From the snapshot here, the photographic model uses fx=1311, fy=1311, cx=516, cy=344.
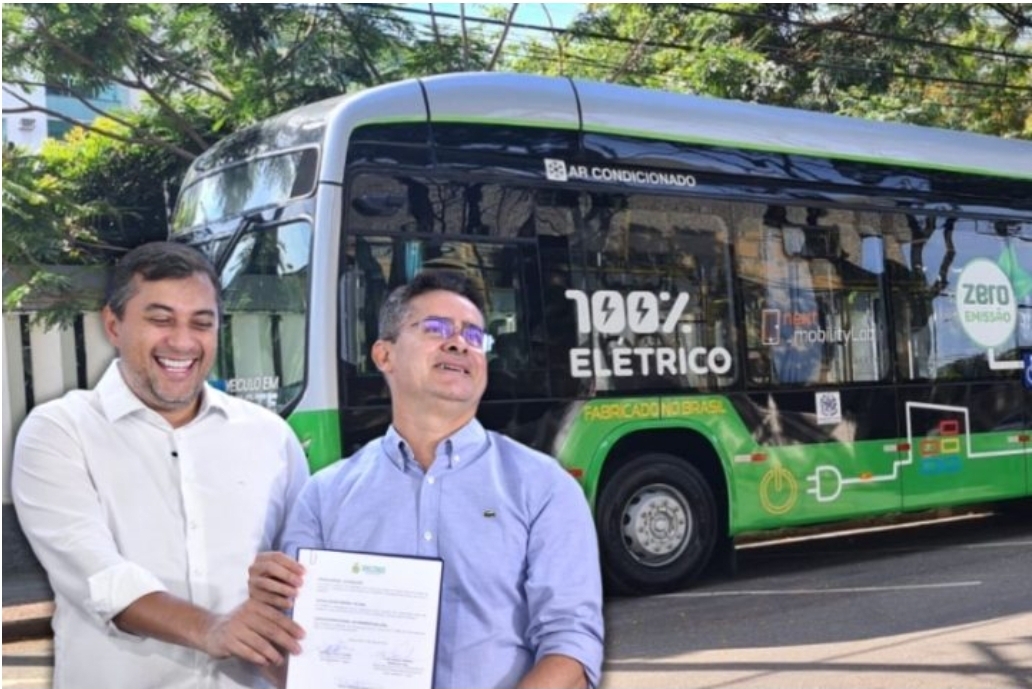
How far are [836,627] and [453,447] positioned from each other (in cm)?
533

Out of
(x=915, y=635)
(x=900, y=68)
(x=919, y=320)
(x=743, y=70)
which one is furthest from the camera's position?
(x=900, y=68)

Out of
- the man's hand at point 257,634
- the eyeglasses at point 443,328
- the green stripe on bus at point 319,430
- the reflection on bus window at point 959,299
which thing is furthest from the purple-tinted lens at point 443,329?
the reflection on bus window at point 959,299

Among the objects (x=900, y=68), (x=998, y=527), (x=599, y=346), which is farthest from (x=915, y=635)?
(x=900, y=68)

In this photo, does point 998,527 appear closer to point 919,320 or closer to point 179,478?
point 919,320

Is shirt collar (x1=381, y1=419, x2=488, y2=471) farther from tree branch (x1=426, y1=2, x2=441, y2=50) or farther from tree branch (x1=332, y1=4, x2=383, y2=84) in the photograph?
tree branch (x1=426, y1=2, x2=441, y2=50)

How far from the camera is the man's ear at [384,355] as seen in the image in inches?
86.0

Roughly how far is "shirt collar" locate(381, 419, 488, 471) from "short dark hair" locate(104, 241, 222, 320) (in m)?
0.44

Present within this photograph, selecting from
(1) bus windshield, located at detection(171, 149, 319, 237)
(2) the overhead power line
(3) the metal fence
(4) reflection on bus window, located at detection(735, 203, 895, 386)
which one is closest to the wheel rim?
(4) reflection on bus window, located at detection(735, 203, 895, 386)

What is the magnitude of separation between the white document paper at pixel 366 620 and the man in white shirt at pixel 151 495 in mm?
168

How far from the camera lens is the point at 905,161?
923 centimetres

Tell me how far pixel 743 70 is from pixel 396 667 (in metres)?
11.9

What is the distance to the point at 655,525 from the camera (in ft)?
26.5

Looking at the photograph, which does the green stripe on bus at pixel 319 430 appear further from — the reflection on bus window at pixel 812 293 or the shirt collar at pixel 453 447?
the shirt collar at pixel 453 447

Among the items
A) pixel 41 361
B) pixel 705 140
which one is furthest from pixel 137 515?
pixel 705 140
